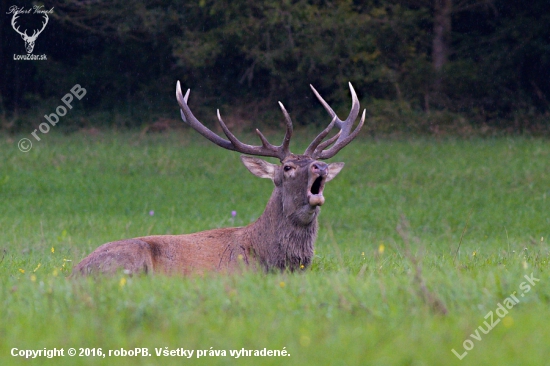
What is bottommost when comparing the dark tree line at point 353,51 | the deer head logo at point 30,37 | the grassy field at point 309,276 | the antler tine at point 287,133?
the grassy field at point 309,276

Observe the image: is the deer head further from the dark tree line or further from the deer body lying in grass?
the dark tree line

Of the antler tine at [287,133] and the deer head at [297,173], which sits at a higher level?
the antler tine at [287,133]

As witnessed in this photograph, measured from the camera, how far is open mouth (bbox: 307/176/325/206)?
7102 millimetres

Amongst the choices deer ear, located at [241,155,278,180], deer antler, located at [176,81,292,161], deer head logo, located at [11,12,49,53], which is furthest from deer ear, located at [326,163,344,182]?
deer head logo, located at [11,12,49,53]

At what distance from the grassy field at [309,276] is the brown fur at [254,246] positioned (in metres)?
0.31

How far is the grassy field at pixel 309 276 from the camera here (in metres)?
4.26

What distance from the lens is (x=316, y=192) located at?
7.38 metres

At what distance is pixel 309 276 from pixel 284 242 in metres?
1.24

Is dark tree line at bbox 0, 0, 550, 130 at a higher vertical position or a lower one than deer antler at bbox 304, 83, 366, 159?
higher

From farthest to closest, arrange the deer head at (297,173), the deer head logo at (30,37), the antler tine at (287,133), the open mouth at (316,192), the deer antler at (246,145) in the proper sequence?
the deer head logo at (30,37), the deer antler at (246,145), the antler tine at (287,133), the deer head at (297,173), the open mouth at (316,192)

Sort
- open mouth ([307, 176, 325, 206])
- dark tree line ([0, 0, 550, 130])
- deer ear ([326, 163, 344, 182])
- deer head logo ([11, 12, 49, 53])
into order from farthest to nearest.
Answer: deer head logo ([11, 12, 49, 53]) < dark tree line ([0, 0, 550, 130]) < deer ear ([326, 163, 344, 182]) < open mouth ([307, 176, 325, 206])

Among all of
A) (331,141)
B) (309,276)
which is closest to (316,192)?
(331,141)

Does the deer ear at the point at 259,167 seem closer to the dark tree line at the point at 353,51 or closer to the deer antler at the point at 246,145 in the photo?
the deer antler at the point at 246,145

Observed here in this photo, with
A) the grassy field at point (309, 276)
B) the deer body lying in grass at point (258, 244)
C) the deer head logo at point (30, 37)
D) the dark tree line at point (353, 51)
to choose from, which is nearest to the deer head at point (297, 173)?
the deer body lying in grass at point (258, 244)
